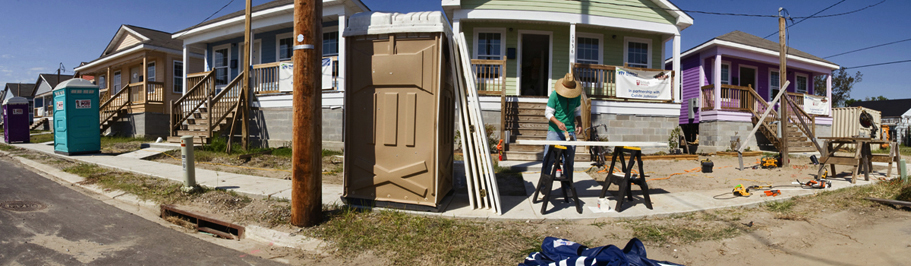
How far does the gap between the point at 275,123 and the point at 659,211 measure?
1041cm

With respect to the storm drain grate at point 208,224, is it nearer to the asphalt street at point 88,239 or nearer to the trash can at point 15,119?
the asphalt street at point 88,239

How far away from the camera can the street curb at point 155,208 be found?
386cm

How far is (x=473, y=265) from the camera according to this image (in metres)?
3.32

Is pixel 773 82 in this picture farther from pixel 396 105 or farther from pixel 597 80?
pixel 396 105

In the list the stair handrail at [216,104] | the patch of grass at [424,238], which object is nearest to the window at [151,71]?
the stair handrail at [216,104]

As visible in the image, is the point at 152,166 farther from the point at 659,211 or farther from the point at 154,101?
the point at 154,101

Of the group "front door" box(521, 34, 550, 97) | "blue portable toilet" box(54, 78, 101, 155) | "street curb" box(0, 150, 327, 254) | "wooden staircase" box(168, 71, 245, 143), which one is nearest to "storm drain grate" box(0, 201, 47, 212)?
"street curb" box(0, 150, 327, 254)

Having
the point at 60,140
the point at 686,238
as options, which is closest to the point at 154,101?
the point at 60,140

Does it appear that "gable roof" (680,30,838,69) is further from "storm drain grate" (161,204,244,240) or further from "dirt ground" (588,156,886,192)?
"storm drain grate" (161,204,244,240)

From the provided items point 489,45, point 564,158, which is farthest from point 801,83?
point 564,158

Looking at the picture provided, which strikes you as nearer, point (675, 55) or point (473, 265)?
point (473, 265)

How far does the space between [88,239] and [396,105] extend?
126 inches

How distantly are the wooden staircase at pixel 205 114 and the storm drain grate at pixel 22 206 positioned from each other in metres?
5.57

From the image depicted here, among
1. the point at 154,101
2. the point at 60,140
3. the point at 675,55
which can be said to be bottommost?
the point at 60,140
